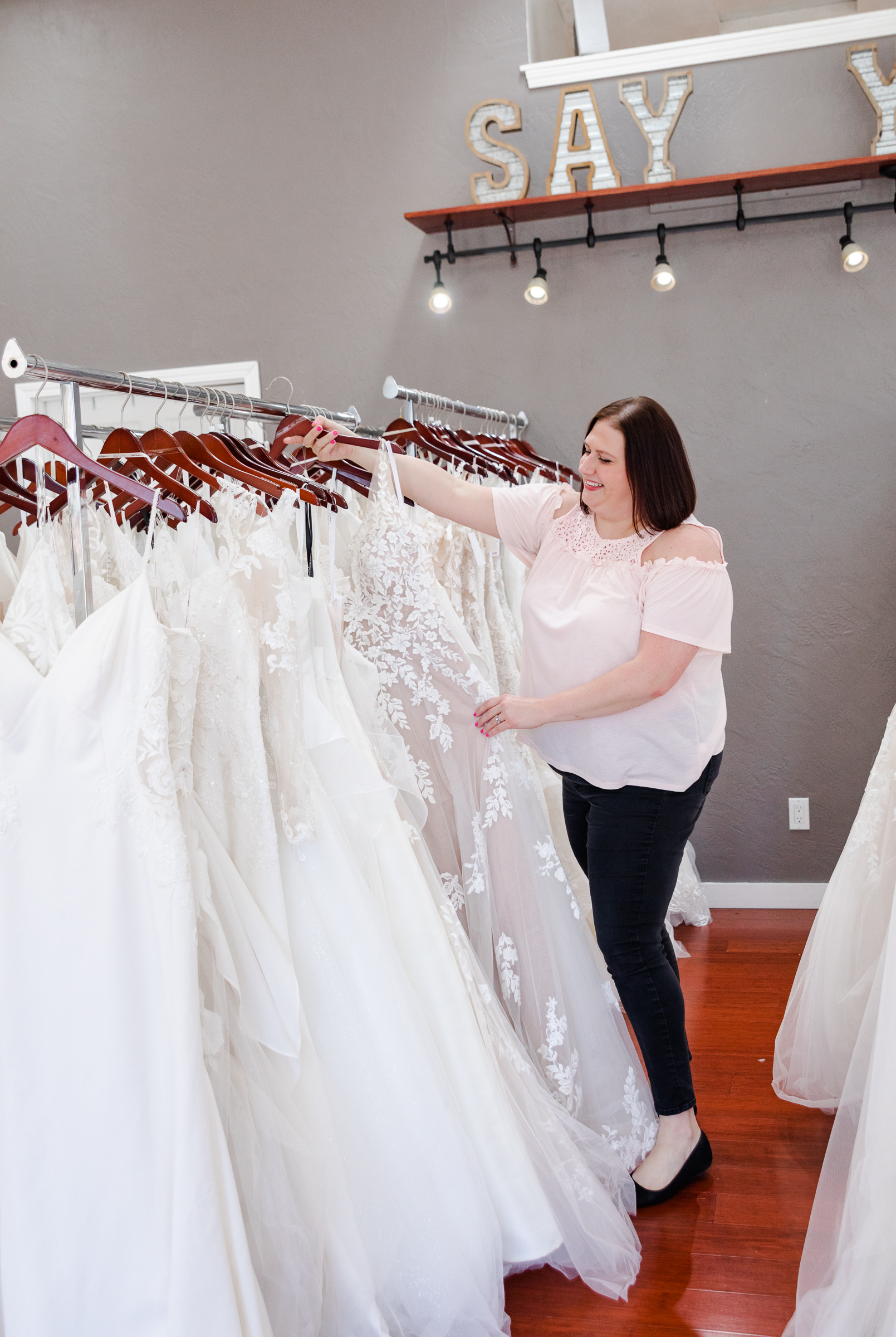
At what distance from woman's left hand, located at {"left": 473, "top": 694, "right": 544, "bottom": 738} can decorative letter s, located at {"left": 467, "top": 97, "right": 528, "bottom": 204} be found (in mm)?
2450

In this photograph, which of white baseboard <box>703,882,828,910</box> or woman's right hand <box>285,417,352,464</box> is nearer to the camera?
woman's right hand <box>285,417,352,464</box>

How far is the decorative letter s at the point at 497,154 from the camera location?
3.97m

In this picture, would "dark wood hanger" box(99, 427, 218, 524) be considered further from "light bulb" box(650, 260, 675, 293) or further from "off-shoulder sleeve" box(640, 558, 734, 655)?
"light bulb" box(650, 260, 675, 293)

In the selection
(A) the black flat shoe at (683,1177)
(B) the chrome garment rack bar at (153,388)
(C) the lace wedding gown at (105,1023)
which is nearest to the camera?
(C) the lace wedding gown at (105,1023)

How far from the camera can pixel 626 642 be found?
2186mm

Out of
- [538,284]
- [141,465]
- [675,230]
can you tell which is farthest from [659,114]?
[141,465]

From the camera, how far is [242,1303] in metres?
1.48

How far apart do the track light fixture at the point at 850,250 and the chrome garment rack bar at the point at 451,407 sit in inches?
49.3

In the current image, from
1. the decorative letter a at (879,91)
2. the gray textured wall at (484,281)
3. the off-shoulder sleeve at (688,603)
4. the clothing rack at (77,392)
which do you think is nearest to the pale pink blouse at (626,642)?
the off-shoulder sleeve at (688,603)

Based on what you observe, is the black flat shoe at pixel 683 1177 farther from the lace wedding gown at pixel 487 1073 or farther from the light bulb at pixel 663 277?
the light bulb at pixel 663 277

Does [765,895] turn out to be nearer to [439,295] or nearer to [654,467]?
[654,467]

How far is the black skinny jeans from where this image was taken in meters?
2.19

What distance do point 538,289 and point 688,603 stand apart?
7.54 feet

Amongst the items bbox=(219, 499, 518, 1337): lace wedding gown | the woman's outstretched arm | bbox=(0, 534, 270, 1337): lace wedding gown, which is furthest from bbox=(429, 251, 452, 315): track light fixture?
bbox=(0, 534, 270, 1337): lace wedding gown
